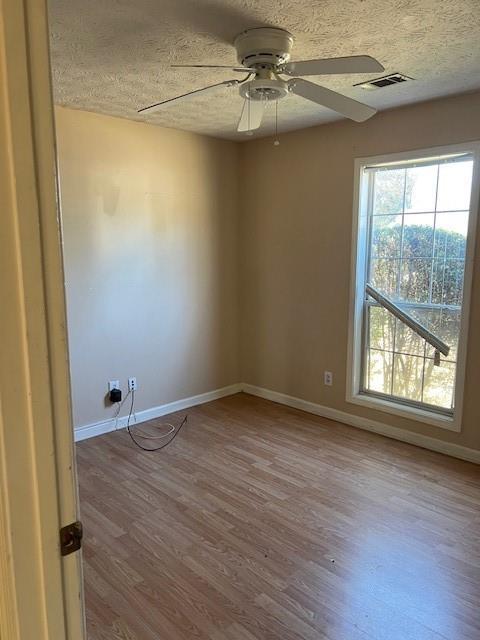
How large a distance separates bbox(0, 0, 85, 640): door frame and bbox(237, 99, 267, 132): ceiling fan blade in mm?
1786

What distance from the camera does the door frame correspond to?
624 mm

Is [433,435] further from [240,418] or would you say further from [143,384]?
[143,384]

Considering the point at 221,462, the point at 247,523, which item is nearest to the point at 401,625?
the point at 247,523

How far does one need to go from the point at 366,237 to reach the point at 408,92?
42.9 inches

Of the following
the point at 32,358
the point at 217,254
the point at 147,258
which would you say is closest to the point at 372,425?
the point at 217,254

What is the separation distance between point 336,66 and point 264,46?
404 mm

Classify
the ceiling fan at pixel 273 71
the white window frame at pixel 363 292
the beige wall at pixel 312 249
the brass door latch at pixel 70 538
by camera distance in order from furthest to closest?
the beige wall at pixel 312 249
the white window frame at pixel 363 292
the ceiling fan at pixel 273 71
the brass door latch at pixel 70 538

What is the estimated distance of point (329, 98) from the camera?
2121 mm

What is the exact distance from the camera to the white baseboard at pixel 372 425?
10.6 feet

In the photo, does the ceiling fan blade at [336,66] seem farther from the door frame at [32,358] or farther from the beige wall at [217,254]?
the beige wall at [217,254]

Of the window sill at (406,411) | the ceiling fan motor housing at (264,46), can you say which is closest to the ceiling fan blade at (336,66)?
the ceiling fan motor housing at (264,46)

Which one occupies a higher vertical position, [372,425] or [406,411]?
[406,411]

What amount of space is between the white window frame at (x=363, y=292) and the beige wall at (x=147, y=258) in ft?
4.31

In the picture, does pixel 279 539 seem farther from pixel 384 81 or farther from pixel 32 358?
pixel 384 81
